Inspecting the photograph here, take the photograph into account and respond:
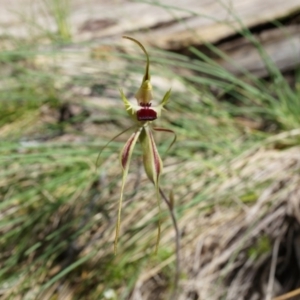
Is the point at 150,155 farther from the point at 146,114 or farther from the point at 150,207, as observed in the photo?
the point at 150,207

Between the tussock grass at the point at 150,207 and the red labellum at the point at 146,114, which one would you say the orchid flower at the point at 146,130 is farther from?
the tussock grass at the point at 150,207

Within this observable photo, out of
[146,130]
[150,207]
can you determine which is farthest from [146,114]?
[150,207]

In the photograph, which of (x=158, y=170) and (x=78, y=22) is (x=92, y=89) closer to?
(x=78, y=22)

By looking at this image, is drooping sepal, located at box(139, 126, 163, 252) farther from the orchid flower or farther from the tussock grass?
the tussock grass

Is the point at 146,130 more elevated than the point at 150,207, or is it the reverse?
the point at 146,130

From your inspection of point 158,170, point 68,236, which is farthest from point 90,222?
point 158,170

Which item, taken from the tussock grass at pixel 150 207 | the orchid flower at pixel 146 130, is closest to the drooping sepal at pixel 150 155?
the orchid flower at pixel 146 130
